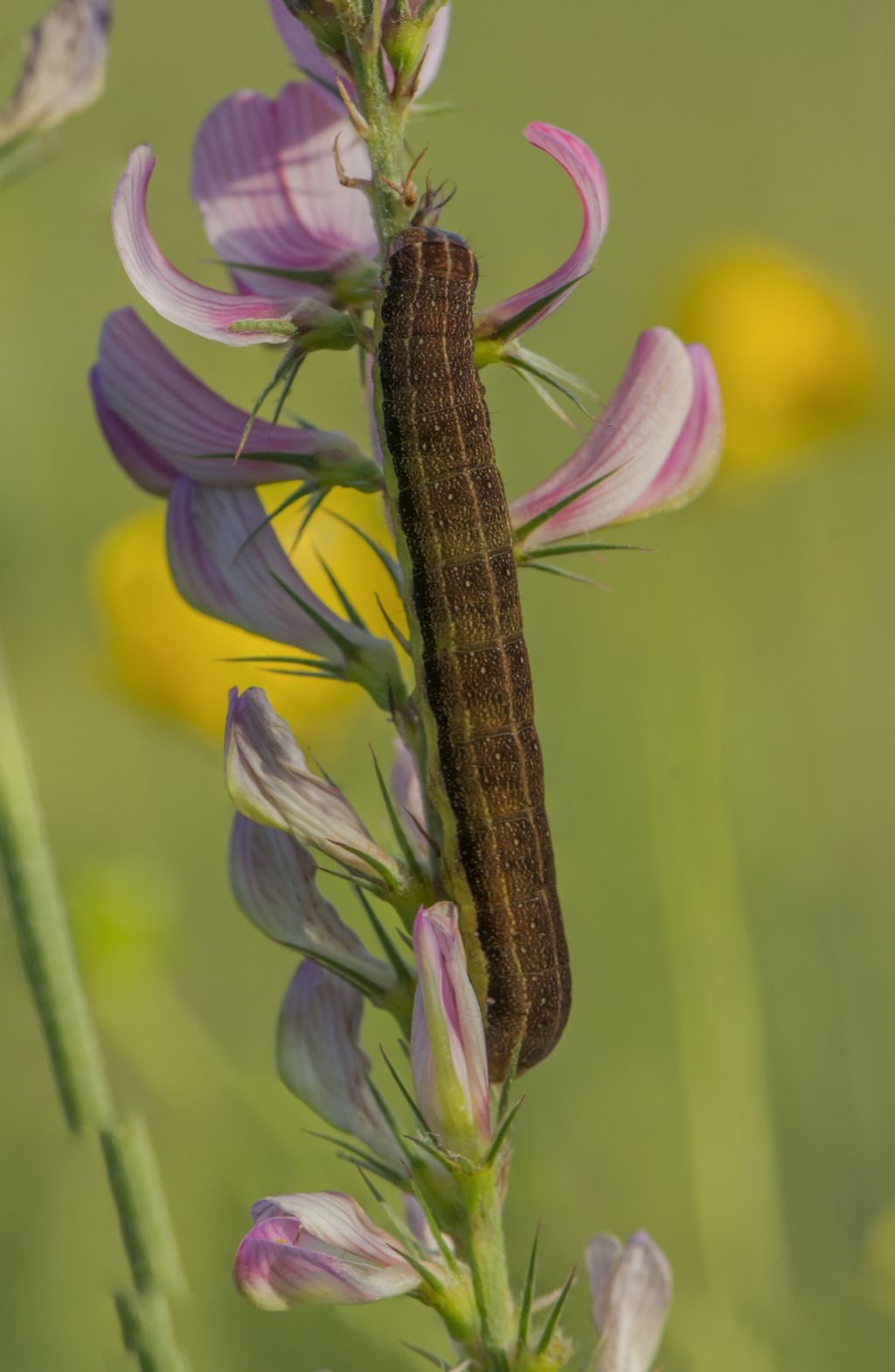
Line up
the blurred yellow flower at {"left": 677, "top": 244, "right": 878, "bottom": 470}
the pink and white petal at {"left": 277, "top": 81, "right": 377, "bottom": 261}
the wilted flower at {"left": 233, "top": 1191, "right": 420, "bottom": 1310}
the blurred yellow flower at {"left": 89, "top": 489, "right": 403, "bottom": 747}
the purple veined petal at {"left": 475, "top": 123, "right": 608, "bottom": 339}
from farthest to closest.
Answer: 1. the blurred yellow flower at {"left": 677, "top": 244, "right": 878, "bottom": 470}
2. the blurred yellow flower at {"left": 89, "top": 489, "right": 403, "bottom": 747}
3. the pink and white petal at {"left": 277, "top": 81, "right": 377, "bottom": 261}
4. the purple veined petal at {"left": 475, "top": 123, "right": 608, "bottom": 339}
5. the wilted flower at {"left": 233, "top": 1191, "right": 420, "bottom": 1310}

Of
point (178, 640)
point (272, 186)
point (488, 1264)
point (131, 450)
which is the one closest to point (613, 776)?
point (178, 640)

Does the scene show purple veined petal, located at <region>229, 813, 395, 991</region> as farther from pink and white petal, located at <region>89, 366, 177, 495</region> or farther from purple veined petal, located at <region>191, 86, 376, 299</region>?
purple veined petal, located at <region>191, 86, 376, 299</region>

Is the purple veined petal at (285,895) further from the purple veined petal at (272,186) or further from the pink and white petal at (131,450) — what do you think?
the purple veined petal at (272,186)

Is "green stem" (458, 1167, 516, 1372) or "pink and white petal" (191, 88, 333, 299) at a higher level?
"pink and white petal" (191, 88, 333, 299)

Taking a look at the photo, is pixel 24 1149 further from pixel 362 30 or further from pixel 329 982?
pixel 362 30

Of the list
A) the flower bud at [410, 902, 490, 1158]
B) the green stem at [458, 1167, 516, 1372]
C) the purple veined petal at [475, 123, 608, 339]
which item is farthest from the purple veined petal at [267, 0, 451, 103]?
the green stem at [458, 1167, 516, 1372]

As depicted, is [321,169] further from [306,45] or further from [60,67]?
[60,67]

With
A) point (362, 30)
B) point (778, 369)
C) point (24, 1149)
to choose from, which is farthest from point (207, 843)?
point (362, 30)

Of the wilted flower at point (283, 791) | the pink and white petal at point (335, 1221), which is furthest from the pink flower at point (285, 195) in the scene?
the pink and white petal at point (335, 1221)
